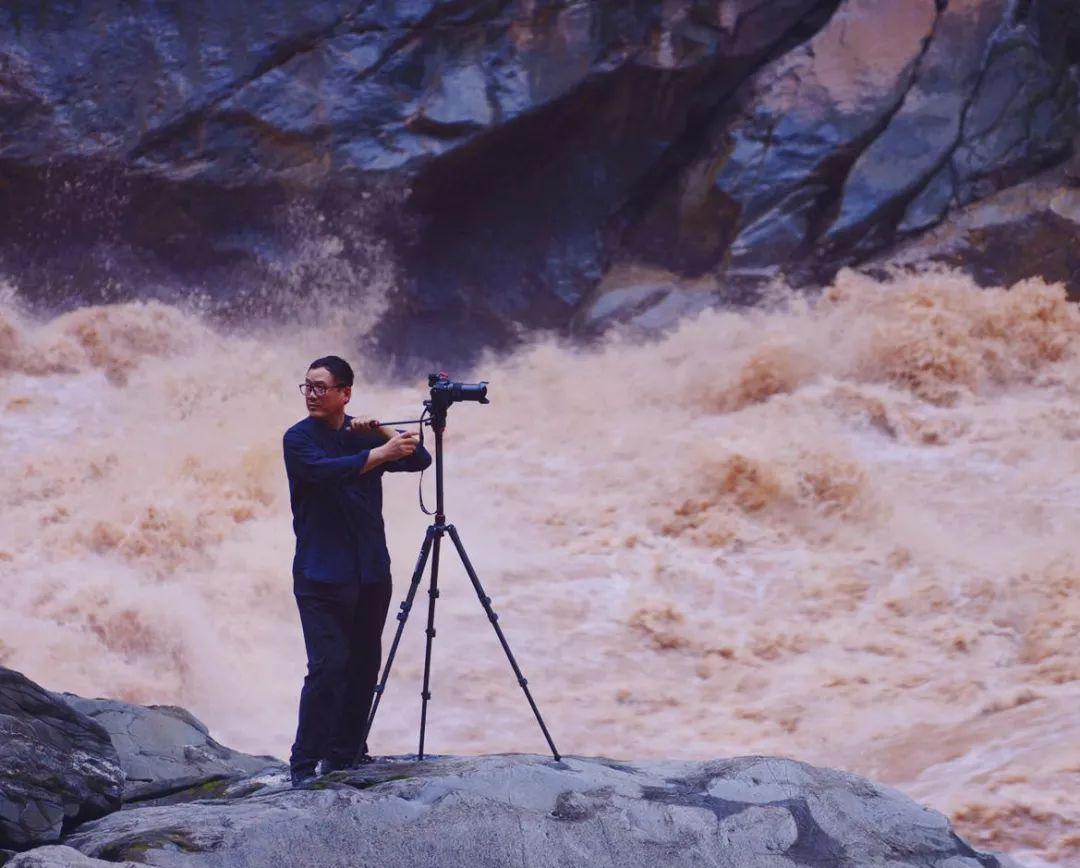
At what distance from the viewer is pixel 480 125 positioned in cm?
1112

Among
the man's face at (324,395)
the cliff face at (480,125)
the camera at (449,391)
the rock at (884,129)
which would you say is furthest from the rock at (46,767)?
the rock at (884,129)

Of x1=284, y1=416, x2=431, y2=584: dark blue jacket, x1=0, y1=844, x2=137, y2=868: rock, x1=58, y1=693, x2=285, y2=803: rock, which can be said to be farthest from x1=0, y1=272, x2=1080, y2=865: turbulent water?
x1=0, y1=844, x2=137, y2=868: rock

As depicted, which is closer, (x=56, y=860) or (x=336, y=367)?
(x=56, y=860)

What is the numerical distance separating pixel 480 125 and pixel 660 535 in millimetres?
4496

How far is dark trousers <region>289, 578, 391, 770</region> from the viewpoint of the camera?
332 cm

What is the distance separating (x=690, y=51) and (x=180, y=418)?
5378 mm

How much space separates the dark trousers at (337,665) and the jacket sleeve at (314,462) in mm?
281

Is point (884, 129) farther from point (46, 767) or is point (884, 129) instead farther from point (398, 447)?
point (46, 767)

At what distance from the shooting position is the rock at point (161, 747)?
4011 millimetres

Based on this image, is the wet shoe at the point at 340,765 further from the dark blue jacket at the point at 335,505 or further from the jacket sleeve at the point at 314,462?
the jacket sleeve at the point at 314,462

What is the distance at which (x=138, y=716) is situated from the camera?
4355 millimetres

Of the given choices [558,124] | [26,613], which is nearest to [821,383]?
[558,124]

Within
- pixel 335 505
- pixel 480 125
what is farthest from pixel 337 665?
pixel 480 125

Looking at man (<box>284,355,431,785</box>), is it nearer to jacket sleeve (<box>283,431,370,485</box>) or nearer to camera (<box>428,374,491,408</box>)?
jacket sleeve (<box>283,431,370,485</box>)
